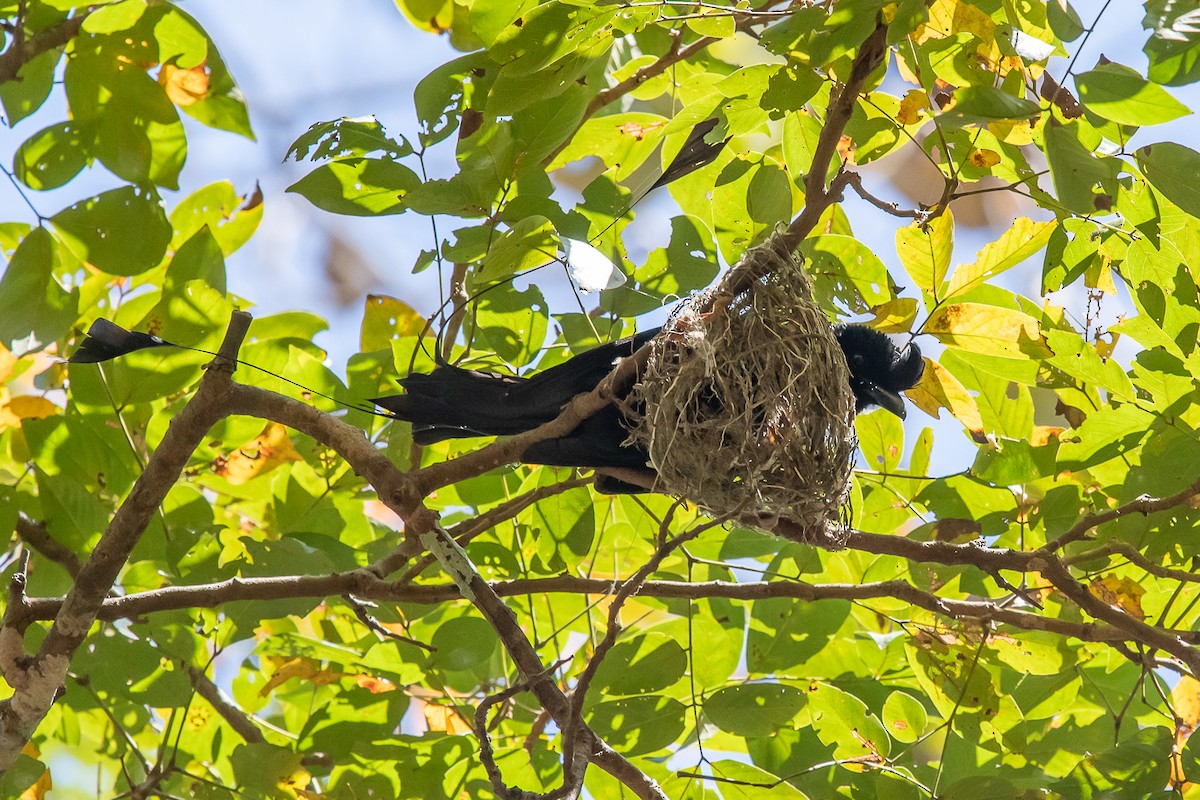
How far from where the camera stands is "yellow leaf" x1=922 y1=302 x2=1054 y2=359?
221 cm

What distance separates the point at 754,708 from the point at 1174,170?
1.49 m

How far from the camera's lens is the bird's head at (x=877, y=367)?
242 cm

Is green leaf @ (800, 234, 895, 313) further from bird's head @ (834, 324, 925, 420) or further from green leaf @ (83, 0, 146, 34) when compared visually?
green leaf @ (83, 0, 146, 34)

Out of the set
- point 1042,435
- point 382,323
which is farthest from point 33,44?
point 1042,435

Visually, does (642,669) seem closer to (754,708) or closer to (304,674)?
(754,708)

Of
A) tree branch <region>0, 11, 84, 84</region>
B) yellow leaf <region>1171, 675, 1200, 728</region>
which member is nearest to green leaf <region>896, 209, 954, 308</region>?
yellow leaf <region>1171, 675, 1200, 728</region>

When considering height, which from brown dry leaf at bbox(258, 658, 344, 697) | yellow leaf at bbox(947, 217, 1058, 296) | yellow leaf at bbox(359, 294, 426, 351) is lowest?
brown dry leaf at bbox(258, 658, 344, 697)

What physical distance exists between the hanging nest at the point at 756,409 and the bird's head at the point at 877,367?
30cm

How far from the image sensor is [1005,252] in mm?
2256

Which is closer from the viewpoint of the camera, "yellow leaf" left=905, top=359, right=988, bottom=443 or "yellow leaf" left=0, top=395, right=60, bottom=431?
"yellow leaf" left=905, top=359, right=988, bottom=443

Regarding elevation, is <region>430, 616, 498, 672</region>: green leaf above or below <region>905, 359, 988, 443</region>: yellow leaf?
below

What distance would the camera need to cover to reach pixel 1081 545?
247 cm

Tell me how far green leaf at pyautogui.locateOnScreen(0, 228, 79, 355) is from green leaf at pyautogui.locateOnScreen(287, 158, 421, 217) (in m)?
0.61

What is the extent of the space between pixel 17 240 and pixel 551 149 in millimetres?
1677
